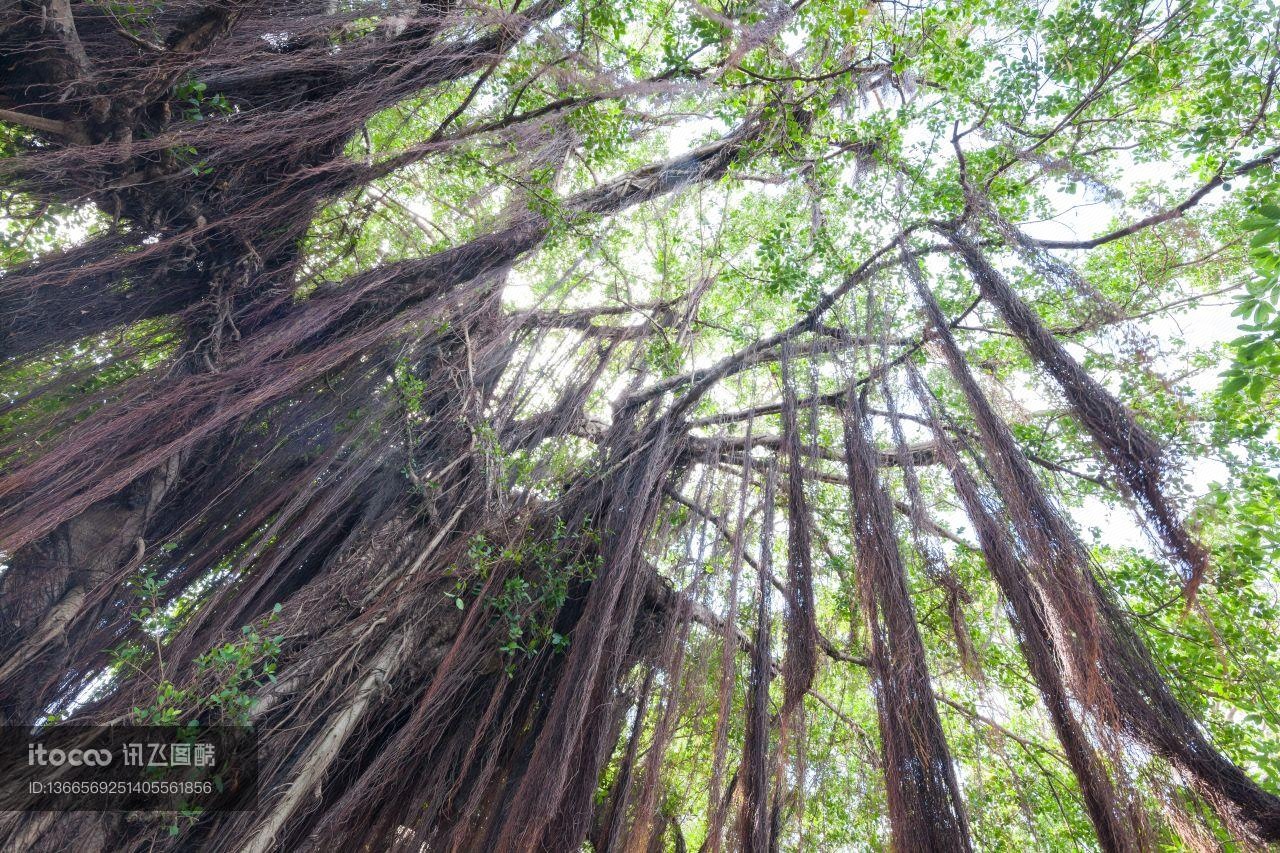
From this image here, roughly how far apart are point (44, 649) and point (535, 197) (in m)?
3.24

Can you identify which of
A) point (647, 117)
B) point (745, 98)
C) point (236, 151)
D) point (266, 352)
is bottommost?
point (266, 352)

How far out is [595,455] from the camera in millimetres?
3744

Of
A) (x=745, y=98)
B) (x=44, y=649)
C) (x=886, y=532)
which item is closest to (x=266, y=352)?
(x=44, y=649)

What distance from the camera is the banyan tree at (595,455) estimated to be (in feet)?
6.72

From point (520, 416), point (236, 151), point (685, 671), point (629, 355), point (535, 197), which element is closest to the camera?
point (236, 151)

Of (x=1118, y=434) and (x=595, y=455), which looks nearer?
(x=1118, y=434)

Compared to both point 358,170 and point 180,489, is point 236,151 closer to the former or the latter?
point 358,170

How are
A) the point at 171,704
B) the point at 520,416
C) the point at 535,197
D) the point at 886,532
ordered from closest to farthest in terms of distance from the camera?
the point at 171,704, the point at 886,532, the point at 535,197, the point at 520,416

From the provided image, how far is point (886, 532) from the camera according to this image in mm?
2301

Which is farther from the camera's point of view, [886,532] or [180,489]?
[180,489]

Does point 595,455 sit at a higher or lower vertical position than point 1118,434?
higher

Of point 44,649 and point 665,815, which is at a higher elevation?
point 665,815

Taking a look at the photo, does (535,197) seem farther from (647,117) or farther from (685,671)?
(685,671)

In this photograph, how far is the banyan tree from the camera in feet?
6.72
